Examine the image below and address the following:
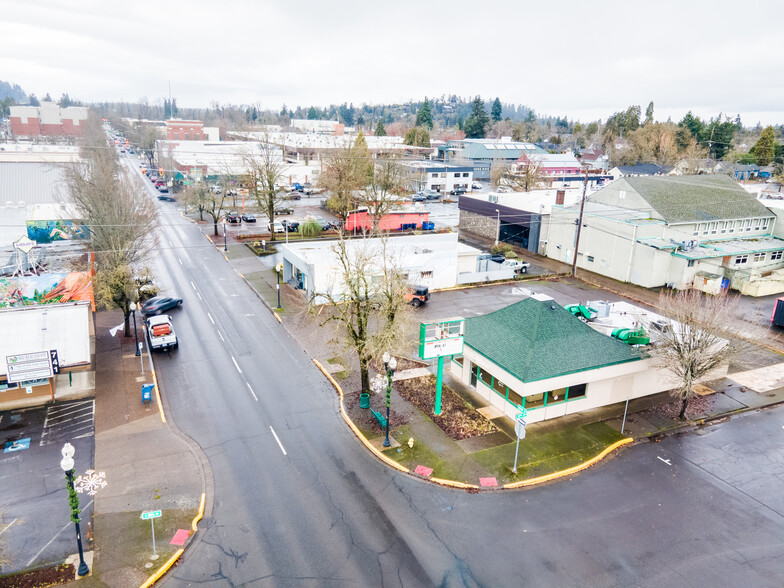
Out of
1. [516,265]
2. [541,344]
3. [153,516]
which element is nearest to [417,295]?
[516,265]

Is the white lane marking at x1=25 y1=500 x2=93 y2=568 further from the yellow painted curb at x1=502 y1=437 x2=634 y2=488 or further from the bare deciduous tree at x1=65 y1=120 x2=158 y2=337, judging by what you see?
the bare deciduous tree at x1=65 y1=120 x2=158 y2=337

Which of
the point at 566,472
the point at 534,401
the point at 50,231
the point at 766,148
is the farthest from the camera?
the point at 766,148

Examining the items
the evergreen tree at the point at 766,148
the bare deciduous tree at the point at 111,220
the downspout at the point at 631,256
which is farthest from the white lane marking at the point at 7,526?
the evergreen tree at the point at 766,148

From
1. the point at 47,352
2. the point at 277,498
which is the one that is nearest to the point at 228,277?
the point at 47,352

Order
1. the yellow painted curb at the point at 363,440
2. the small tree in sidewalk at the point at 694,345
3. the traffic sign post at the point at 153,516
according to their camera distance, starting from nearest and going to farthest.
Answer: the traffic sign post at the point at 153,516 < the yellow painted curb at the point at 363,440 < the small tree in sidewalk at the point at 694,345

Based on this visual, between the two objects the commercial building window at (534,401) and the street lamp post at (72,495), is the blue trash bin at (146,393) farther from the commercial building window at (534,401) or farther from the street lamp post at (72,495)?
Result: the commercial building window at (534,401)

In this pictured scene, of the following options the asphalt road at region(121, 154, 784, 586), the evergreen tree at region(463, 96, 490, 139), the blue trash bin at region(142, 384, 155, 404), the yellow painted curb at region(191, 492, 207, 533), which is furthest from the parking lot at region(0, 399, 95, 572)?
the evergreen tree at region(463, 96, 490, 139)

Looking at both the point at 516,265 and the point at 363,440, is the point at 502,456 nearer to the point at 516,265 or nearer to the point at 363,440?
the point at 363,440
